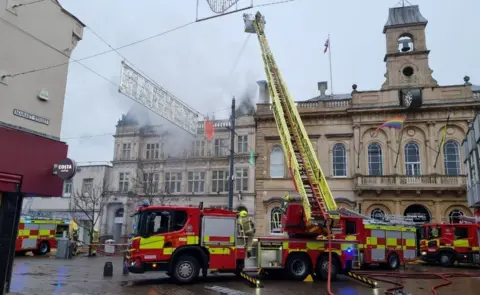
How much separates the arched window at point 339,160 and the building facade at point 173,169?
283 inches

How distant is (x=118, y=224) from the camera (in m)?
39.0

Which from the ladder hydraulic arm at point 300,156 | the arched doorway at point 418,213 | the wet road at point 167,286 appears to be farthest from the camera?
the arched doorway at point 418,213

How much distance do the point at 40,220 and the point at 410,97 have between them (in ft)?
89.8

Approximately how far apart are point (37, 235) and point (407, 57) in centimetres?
2972

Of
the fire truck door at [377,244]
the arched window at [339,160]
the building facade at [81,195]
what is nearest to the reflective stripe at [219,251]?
the fire truck door at [377,244]

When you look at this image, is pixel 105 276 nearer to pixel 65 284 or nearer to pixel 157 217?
pixel 65 284

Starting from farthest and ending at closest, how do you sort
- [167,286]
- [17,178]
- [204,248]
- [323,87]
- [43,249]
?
[323,87], [43,249], [204,248], [167,286], [17,178]

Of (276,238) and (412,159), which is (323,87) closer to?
(412,159)

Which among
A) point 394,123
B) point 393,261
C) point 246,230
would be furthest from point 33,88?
point 394,123

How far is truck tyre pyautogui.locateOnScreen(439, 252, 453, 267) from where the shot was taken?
22.7 m

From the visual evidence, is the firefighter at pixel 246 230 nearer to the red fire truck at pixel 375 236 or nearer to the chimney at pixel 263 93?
the red fire truck at pixel 375 236

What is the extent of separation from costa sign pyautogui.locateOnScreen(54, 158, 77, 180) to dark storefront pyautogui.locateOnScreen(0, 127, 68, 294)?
→ 36 centimetres

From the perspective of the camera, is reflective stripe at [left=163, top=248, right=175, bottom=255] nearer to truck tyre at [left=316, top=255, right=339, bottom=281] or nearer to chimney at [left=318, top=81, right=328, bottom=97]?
truck tyre at [left=316, top=255, right=339, bottom=281]

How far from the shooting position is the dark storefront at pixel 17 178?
34.0 ft
